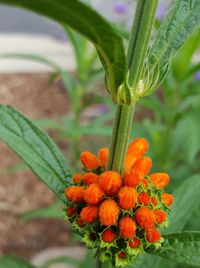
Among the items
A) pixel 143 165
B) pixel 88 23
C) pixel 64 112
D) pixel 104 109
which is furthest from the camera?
pixel 64 112

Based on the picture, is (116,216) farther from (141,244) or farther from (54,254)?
(54,254)

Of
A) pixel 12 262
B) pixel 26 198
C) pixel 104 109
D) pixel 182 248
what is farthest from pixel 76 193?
pixel 104 109

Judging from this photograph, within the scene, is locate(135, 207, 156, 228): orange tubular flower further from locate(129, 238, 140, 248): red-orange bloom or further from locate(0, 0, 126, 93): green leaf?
locate(0, 0, 126, 93): green leaf

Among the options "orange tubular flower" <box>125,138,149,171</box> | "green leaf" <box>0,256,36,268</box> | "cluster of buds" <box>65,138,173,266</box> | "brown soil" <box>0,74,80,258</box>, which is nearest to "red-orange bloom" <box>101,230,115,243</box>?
"cluster of buds" <box>65,138,173,266</box>

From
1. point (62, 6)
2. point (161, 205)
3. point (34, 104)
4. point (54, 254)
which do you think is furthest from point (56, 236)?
point (62, 6)

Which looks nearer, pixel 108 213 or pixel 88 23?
pixel 88 23

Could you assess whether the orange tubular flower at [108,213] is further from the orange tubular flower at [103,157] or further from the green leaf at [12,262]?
the green leaf at [12,262]

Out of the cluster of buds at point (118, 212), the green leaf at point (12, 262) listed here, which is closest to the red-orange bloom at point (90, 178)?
the cluster of buds at point (118, 212)

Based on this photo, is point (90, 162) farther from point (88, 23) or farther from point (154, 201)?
point (88, 23)
